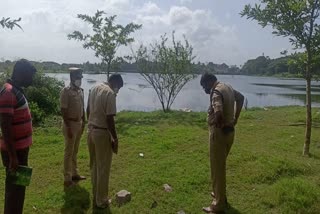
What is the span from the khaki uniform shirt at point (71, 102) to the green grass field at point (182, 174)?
47.5 inches

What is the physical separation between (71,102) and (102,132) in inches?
53.4

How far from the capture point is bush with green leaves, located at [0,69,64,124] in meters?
12.9

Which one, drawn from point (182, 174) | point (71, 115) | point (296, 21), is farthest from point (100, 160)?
point (296, 21)

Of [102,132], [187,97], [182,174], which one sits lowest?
[187,97]

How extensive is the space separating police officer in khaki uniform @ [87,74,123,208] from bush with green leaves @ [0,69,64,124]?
7934 mm

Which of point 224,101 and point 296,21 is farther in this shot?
point 296,21

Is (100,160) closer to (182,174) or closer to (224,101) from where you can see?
(224,101)

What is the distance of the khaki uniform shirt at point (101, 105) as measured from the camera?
4.89 m

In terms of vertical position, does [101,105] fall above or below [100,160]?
above

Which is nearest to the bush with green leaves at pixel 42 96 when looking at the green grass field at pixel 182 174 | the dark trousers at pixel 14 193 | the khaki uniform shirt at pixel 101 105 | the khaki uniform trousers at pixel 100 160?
the green grass field at pixel 182 174

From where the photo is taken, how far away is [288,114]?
16016 mm

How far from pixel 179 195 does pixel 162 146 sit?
3181 mm

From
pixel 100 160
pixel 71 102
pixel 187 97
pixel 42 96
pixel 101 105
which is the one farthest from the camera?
pixel 187 97

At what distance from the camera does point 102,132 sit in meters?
5.00
